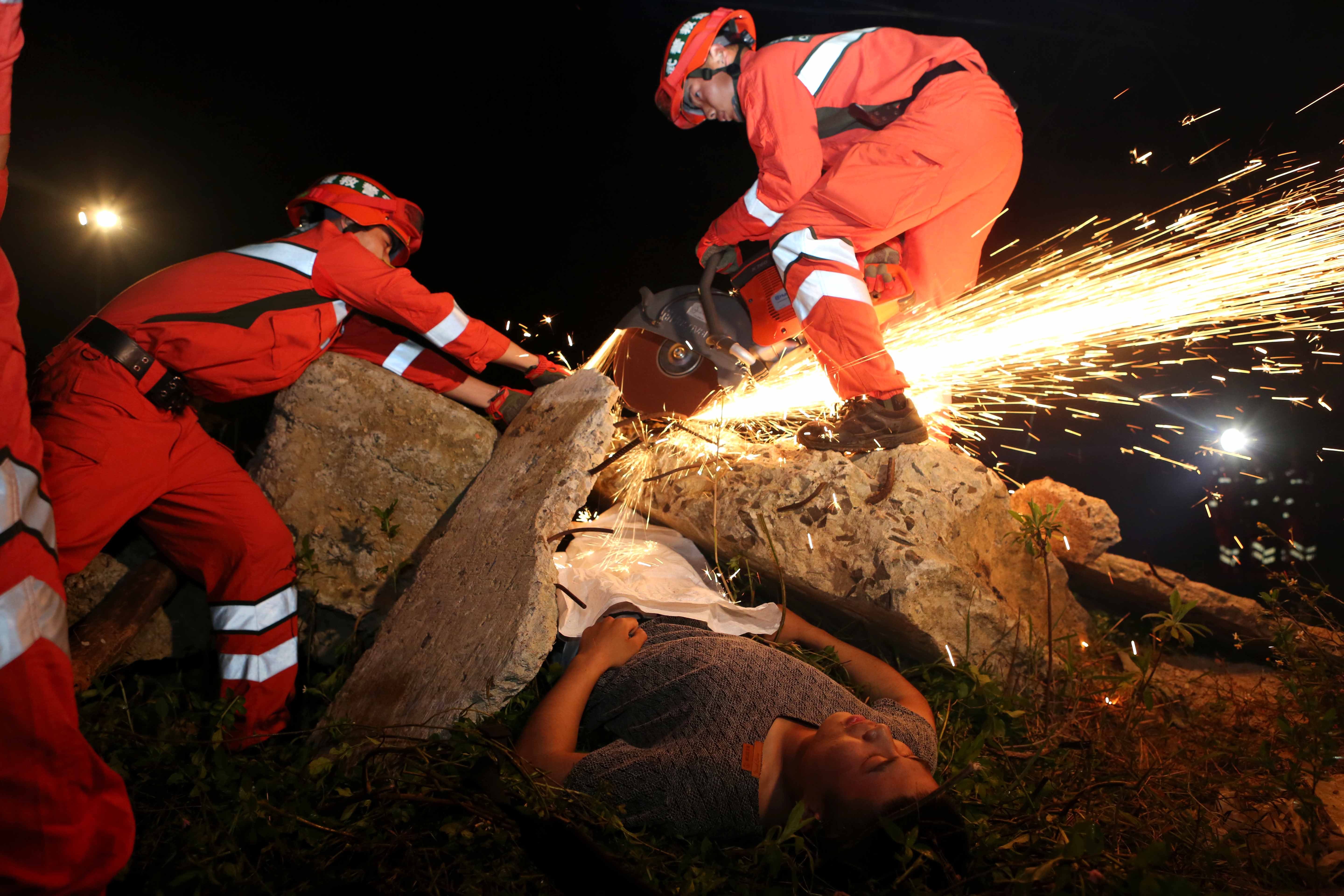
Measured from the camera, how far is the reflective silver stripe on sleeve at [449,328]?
304cm

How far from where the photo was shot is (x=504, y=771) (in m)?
2.03

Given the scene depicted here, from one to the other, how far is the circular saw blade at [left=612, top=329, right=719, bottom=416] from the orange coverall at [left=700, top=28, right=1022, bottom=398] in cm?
72

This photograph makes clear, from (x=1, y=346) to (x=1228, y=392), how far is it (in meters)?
6.12

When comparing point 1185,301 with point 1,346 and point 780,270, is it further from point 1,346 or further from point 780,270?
point 1,346

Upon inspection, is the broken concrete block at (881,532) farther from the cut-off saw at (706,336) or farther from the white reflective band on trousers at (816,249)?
the white reflective band on trousers at (816,249)

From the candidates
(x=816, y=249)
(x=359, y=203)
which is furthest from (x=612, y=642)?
(x=359, y=203)

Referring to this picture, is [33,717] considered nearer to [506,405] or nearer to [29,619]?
[29,619]

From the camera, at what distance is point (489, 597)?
7.69 ft

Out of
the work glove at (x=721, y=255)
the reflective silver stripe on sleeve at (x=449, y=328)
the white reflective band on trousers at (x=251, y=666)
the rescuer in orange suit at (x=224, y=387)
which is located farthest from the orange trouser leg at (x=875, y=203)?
the white reflective band on trousers at (x=251, y=666)

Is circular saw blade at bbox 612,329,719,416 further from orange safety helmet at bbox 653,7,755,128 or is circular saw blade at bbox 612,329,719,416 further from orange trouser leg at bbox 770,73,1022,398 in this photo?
orange safety helmet at bbox 653,7,755,128

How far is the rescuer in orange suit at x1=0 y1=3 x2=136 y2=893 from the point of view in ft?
4.52

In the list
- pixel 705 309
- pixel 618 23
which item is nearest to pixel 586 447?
pixel 705 309

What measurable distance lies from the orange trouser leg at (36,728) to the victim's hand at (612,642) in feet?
4.23

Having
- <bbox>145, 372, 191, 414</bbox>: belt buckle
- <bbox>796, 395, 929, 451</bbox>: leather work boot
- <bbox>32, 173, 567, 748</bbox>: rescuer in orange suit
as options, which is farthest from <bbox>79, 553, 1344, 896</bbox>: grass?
<bbox>145, 372, 191, 414</bbox>: belt buckle
